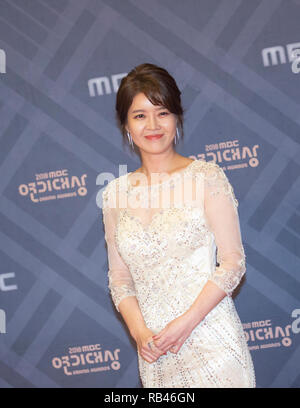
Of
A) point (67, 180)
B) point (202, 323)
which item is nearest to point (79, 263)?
point (67, 180)

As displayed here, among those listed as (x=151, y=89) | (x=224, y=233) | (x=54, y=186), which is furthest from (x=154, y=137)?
(x=54, y=186)

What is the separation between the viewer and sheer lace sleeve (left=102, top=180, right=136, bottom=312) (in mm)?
2480

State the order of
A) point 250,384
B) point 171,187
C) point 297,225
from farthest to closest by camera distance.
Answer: point 297,225
point 171,187
point 250,384

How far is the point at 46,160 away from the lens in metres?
3.99

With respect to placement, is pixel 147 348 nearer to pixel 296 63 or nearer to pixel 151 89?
pixel 151 89

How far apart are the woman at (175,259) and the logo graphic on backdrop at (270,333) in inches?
67.5

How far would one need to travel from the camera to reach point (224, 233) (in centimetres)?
224

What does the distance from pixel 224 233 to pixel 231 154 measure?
5.76 ft

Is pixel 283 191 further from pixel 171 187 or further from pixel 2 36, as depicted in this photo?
pixel 2 36

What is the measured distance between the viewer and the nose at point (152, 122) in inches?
93.8

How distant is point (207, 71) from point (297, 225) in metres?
1.32

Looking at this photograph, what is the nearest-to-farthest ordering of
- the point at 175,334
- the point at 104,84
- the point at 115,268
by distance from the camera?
the point at 175,334
the point at 115,268
the point at 104,84

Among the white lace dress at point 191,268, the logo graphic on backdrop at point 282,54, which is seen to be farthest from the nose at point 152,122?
the logo graphic on backdrop at point 282,54

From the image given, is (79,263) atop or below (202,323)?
below
